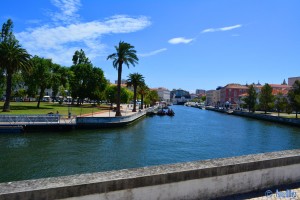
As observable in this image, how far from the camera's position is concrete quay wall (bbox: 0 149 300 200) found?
19.4ft

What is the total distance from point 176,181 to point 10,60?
56.6m

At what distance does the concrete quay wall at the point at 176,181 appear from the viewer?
5918 millimetres

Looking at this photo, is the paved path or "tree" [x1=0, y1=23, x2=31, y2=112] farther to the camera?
"tree" [x1=0, y1=23, x2=31, y2=112]

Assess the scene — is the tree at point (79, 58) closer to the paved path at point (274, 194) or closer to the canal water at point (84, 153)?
the canal water at point (84, 153)

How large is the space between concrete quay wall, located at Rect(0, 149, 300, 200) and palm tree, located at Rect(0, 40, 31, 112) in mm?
54354

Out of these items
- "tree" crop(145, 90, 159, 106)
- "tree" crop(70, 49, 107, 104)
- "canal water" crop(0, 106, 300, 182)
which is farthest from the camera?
"tree" crop(145, 90, 159, 106)

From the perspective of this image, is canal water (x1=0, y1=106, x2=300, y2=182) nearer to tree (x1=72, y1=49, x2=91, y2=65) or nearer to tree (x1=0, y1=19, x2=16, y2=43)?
tree (x1=0, y1=19, x2=16, y2=43)

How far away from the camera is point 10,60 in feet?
186

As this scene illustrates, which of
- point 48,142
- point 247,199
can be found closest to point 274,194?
point 247,199

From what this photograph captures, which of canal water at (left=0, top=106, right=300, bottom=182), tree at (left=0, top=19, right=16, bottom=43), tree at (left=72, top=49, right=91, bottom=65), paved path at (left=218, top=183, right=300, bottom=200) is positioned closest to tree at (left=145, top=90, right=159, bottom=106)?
tree at (left=72, top=49, right=91, bottom=65)

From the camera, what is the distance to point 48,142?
3177 centimetres

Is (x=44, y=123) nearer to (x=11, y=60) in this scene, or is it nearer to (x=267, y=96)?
(x=11, y=60)

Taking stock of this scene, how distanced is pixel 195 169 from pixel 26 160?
1862cm

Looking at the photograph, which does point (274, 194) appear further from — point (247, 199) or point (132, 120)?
point (132, 120)
